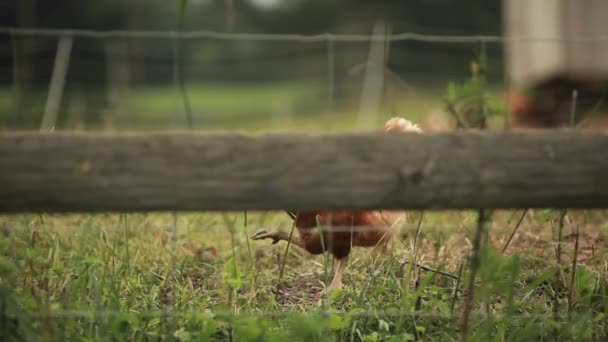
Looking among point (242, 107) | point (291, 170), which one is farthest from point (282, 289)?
point (242, 107)

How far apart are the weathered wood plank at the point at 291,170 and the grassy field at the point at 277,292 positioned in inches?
9.0

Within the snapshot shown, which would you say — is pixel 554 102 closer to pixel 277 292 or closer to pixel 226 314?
pixel 277 292

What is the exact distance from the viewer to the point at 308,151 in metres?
1.60

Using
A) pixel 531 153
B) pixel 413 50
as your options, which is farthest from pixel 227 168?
pixel 413 50

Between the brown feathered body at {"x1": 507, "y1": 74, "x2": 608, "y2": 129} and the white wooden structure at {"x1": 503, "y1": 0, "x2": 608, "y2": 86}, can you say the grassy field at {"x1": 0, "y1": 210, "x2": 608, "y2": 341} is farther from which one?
the brown feathered body at {"x1": 507, "y1": 74, "x2": 608, "y2": 129}

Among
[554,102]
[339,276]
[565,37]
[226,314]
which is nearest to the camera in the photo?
[226,314]

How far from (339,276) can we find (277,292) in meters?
0.28

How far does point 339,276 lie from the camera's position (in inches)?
96.9

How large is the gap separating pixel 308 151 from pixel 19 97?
385cm

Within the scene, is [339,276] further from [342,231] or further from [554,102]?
[554,102]

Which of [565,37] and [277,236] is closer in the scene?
[277,236]

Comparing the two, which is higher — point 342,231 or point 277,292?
point 342,231

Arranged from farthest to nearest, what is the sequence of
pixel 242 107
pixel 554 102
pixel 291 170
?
1. pixel 242 107
2. pixel 554 102
3. pixel 291 170

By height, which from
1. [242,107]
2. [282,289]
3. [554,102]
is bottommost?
[282,289]
